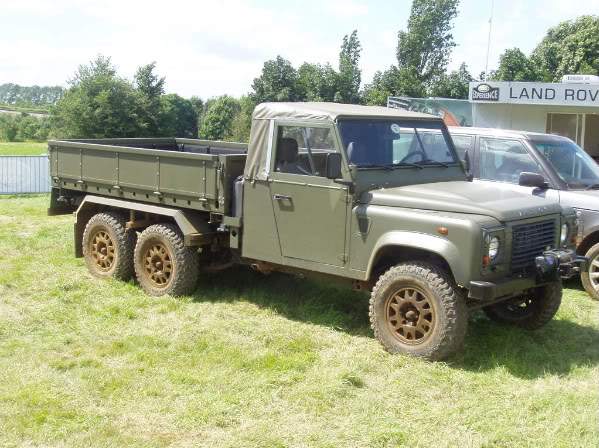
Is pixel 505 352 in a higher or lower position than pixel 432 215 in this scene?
lower

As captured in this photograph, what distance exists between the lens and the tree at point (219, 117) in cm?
5067

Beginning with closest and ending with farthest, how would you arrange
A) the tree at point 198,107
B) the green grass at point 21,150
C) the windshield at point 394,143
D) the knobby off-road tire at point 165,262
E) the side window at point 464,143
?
the windshield at point 394,143 < the knobby off-road tire at point 165,262 < the side window at point 464,143 < the green grass at point 21,150 < the tree at point 198,107

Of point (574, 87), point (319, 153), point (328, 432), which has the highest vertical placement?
point (574, 87)

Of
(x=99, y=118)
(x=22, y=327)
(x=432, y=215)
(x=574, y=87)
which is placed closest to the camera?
(x=432, y=215)

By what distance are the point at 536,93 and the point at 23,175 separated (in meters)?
13.5

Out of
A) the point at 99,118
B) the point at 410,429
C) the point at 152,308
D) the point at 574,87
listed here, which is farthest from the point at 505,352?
the point at 99,118

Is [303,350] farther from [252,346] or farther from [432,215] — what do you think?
[432,215]

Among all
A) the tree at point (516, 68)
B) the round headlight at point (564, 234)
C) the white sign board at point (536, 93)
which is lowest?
the round headlight at point (564, 234)

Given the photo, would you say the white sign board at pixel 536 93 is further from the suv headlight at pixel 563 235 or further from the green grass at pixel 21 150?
the green grass at pixel 21 150

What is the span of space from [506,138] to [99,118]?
829 inches

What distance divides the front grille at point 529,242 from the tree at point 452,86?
3134 centimetres

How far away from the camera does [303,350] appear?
626 centimetres

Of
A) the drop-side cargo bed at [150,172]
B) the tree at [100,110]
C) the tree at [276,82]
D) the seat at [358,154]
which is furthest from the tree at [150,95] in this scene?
the seat at [358,154]

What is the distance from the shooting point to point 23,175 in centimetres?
1934
